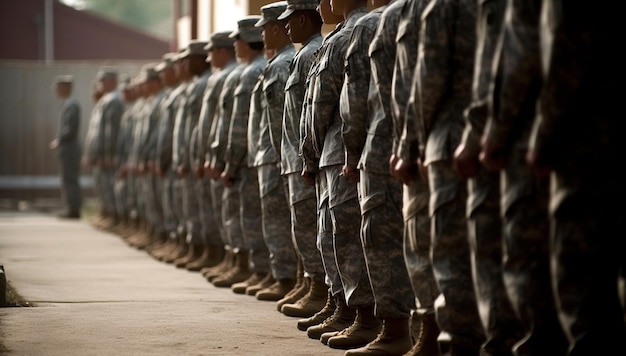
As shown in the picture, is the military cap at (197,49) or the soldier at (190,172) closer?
the soldier at (190,172)

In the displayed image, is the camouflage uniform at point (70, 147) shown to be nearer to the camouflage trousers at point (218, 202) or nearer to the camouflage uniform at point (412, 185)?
the camouflage trousers at point (218, 202)

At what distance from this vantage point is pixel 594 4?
4.87m

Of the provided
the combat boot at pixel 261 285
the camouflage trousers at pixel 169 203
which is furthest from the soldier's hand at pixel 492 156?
the camouflage trousers at pixel 169 203

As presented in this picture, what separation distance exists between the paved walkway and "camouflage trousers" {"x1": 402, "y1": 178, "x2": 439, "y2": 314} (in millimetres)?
1203

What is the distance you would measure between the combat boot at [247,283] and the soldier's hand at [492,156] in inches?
222

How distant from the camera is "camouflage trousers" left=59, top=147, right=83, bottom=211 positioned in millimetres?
22719

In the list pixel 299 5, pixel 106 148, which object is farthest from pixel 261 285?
pixel 106 148

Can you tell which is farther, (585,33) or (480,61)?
→ (480,61)

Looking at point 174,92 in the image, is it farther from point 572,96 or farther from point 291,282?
point 572,96

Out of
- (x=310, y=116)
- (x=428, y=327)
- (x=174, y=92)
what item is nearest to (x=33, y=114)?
(x=174, y=92)

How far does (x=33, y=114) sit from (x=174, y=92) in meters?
13.4

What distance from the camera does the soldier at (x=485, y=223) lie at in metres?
5.43

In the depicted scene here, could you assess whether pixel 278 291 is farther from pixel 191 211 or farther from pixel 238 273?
pixel 191 211

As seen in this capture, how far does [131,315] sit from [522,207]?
447cm
